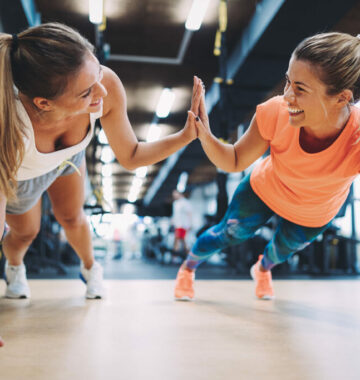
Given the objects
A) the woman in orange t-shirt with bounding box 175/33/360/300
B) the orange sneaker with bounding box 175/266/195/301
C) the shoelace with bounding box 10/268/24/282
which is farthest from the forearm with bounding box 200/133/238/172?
the shoelace with bounding box 10/268/24/282

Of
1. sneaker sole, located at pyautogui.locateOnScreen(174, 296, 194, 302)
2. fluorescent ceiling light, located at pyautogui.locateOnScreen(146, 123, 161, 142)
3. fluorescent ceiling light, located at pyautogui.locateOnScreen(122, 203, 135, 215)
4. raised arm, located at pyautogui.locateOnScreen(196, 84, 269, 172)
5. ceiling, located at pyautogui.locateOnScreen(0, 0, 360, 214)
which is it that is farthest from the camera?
fluorescent ceiling light, located at pyautogui.locateOnScreen(122, 203, 135, 215)

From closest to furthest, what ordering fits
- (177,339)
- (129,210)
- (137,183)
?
1. (177,339)
2. (129,210)
3. (137,183)

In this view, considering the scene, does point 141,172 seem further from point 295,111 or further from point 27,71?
point 27,71

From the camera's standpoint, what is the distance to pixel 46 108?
3.57ft

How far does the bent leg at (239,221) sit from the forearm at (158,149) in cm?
46

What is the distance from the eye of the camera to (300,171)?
1.43m

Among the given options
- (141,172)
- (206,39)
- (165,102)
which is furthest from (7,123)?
(141,172)

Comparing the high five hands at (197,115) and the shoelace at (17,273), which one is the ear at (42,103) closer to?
the high five hands at (197,115)

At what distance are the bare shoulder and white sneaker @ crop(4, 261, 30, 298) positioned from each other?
0.96m

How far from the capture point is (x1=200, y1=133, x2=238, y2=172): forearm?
1.40 meters

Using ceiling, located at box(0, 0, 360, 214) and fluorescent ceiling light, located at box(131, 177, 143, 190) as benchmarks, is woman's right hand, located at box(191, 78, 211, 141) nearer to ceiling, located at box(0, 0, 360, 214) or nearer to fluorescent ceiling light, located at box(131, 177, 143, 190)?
ceiling, located at box(0, 0, 360, 214)

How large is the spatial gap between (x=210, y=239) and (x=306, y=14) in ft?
11.2

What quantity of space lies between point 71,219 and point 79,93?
783 mm

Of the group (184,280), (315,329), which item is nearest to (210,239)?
(184,280)
